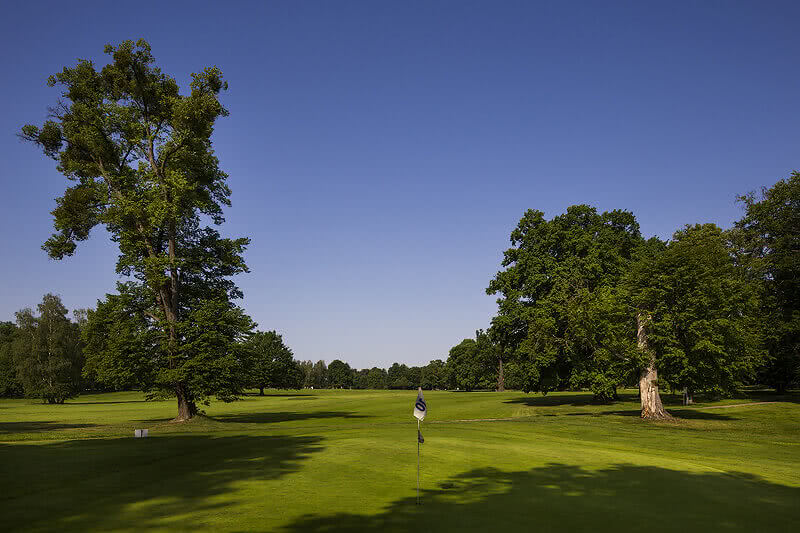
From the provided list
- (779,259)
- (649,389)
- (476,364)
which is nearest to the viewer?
(649,389)

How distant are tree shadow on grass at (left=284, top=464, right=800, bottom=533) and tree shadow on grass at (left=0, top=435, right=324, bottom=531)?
390 cm

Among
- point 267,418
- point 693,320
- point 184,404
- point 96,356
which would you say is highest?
point 693,320

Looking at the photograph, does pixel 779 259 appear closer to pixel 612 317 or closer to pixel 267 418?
pixel 612 317

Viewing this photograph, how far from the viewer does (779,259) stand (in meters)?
53.1

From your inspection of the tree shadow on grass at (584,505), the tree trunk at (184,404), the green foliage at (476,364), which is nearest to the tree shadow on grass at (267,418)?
the tree trunk at (184,404)

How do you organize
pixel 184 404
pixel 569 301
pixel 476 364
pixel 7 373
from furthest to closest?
pixel 476 364, pixel 7 373, pixel 569 301, pixel 184 404

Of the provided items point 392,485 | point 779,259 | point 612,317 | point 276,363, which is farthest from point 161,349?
point 276,363

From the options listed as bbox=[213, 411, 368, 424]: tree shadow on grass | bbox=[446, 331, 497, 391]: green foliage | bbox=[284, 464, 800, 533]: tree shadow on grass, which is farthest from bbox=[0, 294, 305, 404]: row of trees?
bbox=[446, 331, 497, 391]: green foliage

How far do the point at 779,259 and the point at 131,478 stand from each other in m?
62.8

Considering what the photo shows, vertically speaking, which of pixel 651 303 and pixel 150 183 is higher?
pixel 150 183

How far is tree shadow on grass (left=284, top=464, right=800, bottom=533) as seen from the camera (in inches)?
426

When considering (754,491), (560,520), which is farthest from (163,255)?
(754,491)

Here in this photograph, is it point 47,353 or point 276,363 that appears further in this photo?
point 276,363

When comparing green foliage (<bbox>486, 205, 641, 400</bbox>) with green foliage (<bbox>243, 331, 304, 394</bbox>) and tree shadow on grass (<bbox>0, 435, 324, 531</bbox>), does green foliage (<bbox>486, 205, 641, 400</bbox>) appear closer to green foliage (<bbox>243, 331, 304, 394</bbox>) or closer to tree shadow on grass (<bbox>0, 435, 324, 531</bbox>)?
tree shadow on grass (<bbox>0, 435, 324, 531</bbox>)
